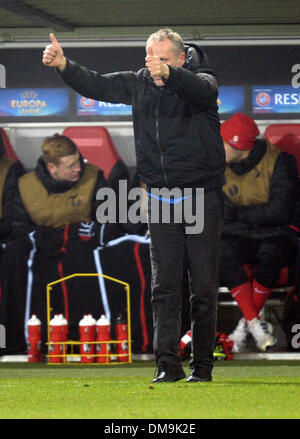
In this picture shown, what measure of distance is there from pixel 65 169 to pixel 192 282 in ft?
11.2

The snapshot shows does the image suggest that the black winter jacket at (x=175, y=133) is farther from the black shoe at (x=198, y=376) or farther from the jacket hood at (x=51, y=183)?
the jacket hood at (x=51, y=183)

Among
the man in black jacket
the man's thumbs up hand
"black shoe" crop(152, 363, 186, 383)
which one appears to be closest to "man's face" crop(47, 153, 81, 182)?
the man in black jacket

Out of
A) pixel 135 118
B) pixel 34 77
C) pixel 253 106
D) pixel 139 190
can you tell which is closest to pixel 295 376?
pixel 135 118

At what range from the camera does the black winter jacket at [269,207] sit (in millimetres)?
7582

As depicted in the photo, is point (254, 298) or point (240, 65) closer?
point (254, 298)

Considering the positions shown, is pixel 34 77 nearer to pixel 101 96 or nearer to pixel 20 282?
pixel 20 282

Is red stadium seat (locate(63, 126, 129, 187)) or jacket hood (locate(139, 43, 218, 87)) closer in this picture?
jacket hood (locate(139, 43, 218, 87))

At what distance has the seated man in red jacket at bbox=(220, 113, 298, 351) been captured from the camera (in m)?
7.37

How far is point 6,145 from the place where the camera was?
8.59m

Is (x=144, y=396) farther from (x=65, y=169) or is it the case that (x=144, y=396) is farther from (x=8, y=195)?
(x=8, y=195)

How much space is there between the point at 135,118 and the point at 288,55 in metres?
3.95

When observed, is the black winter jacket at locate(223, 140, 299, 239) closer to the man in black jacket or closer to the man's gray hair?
the man in black jacket

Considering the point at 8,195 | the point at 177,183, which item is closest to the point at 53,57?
the point at 177,183
